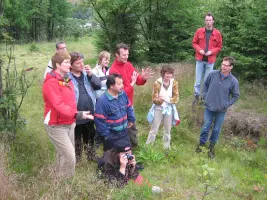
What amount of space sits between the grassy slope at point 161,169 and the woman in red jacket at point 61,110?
0.22 meters

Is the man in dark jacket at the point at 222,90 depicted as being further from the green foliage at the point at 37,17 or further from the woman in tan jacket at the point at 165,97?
the green foliage at the point at 37,17

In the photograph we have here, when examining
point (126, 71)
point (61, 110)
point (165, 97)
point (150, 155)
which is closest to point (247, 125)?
point (165, 97)

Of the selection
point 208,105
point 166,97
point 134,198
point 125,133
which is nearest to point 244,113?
point 208,105

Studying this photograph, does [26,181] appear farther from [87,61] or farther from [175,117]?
[87,61]

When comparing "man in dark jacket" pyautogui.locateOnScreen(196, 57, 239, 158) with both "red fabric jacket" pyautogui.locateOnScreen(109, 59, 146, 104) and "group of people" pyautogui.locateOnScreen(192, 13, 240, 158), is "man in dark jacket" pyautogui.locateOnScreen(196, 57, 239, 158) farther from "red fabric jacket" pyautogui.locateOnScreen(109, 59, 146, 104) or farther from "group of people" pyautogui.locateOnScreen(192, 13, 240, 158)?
"red fabric jacket" pyautogui.locateOnScreen(109, 59, 146, 104)

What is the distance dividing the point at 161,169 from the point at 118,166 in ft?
3.62

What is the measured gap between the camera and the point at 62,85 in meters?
3.93

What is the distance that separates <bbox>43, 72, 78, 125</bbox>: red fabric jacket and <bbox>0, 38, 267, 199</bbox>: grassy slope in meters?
0.72

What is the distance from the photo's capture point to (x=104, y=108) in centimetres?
459

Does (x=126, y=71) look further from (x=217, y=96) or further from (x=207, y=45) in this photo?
(x=207, y=45)

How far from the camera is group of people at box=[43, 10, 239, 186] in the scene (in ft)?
13.0

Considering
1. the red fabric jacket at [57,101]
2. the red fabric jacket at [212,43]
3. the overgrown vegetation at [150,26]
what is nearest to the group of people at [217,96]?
the red fabric jacket at [212,43]

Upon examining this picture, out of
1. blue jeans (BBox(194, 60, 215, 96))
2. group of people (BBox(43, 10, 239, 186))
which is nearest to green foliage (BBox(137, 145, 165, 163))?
group of people (BBox(43, 10, 239, 186))

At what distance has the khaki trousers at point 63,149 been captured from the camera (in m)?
4.00
